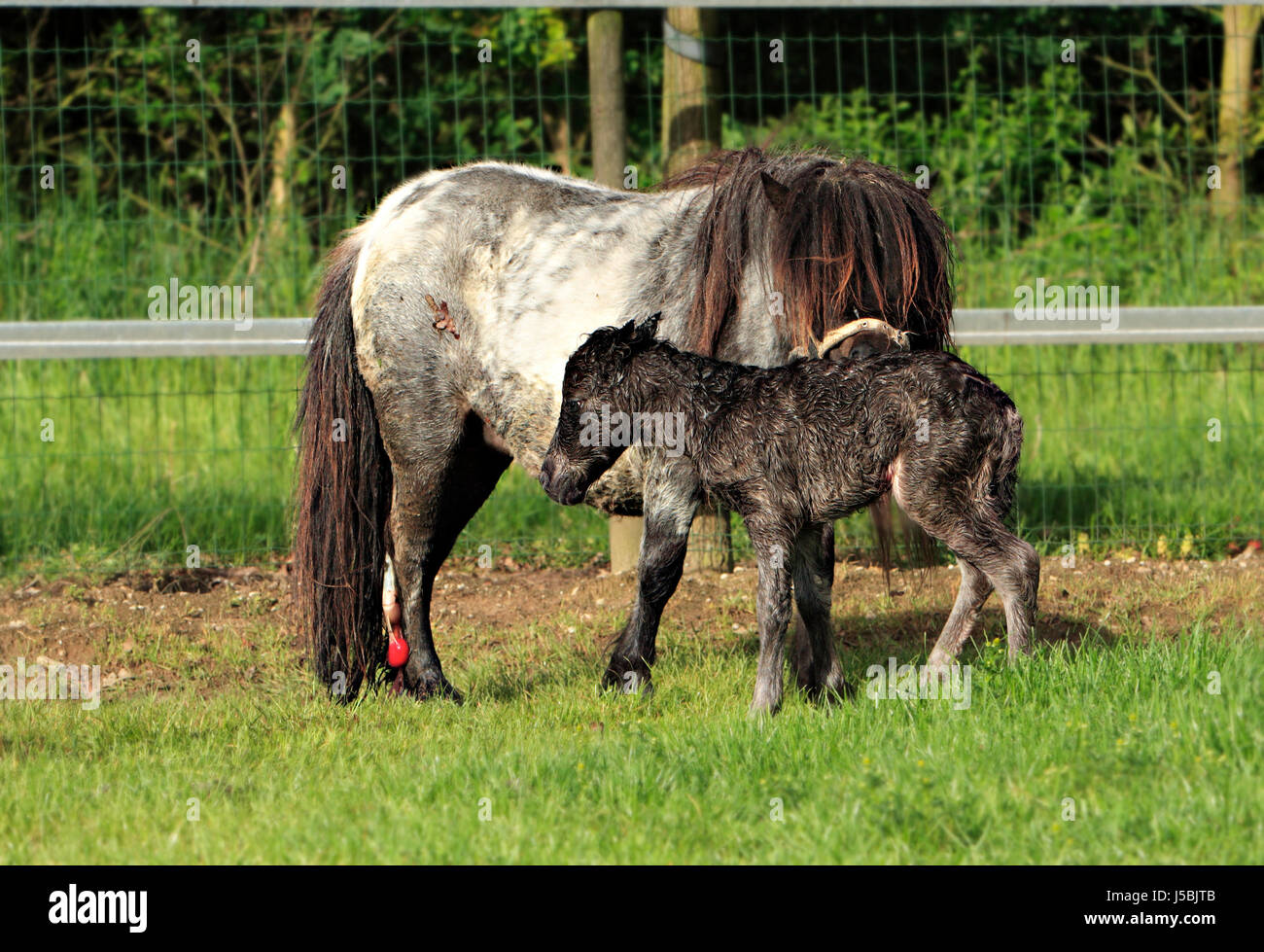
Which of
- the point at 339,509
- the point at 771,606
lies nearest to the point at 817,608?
the point at 771,606

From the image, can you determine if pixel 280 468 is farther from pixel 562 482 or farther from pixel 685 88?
pixel 562 482

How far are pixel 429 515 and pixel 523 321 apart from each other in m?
0.92

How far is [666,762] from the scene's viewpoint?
13.9ft

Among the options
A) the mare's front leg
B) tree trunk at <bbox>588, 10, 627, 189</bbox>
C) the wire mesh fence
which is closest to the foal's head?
the mare's front leg

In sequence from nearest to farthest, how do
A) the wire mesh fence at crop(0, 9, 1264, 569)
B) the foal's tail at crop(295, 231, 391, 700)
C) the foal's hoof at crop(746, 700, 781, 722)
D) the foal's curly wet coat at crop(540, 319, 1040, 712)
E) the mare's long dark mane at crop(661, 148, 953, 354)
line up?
the foal's curly wet coat at crop(540, 319, 1040, 712) < the foal's hoof at crop(746, 700, 781, 722) < the mare's long dark mane at crop(661, 148, 953, 354) < the foal's tail at crop(295, 231, 391, 700) < the wire mesh fence at crop(0, 9, 1264, 569)

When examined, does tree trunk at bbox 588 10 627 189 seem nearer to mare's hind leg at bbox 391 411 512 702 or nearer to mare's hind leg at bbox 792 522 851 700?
mare's hind leg at bbox 391 411 512 702

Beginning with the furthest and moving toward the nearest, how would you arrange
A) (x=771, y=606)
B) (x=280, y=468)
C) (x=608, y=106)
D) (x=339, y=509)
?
(x=280, y=468)
(x=608, y=106)
(x=339, y=509)
(x=771, y=606)

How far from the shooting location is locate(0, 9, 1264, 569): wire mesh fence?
315 inches

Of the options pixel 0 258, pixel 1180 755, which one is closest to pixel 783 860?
pixel 1180 755

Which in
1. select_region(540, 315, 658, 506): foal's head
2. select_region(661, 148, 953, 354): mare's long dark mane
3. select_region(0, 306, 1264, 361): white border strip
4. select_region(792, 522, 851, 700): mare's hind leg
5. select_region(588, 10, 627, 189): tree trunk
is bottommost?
select_region(792, 522, 851, 700): mare's hind leg

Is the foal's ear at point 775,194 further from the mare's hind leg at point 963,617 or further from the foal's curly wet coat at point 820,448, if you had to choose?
the mare's hind leg at point 963,617

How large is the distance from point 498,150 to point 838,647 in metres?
6.69

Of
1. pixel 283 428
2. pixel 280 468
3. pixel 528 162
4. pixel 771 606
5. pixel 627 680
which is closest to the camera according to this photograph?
pixel 771 606

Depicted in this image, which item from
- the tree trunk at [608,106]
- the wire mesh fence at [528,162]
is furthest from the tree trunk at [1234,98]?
the tree trunk at [608,106]
